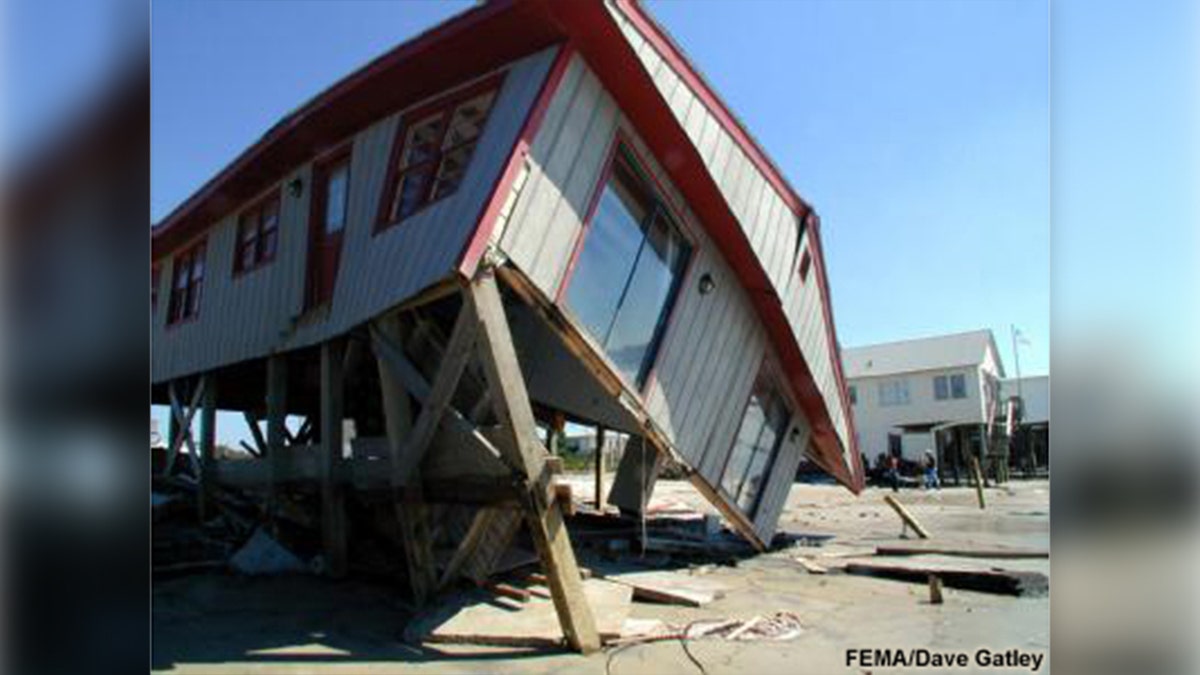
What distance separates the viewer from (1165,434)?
157 cm

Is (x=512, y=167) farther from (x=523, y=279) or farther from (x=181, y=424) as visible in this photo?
(x=181, y=424)

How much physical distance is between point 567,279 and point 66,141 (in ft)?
20.9

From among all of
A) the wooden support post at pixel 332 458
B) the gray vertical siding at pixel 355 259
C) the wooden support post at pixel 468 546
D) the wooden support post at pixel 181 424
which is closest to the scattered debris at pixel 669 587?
the wooden support post at pixel 468 546

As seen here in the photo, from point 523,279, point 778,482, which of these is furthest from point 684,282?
point 778,482

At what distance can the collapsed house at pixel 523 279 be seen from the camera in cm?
714

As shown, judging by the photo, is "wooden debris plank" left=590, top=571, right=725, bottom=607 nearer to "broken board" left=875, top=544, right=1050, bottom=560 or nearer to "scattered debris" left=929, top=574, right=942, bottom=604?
"scattered debris" left=929, top=574, right=942, bottom=604

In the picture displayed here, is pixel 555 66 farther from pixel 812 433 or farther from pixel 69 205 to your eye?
pixel 812 433

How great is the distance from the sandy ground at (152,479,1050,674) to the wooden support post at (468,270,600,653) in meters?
0.33

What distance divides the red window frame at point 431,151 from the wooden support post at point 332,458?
1.99 metres

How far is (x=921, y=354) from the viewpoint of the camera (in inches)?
1922

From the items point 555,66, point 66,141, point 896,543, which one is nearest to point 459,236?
point 555,66

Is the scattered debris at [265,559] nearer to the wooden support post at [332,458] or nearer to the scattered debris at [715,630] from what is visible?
the wooden support post at [332,458]

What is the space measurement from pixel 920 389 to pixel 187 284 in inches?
1662

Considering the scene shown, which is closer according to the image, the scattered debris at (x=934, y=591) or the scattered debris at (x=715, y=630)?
the scattered debris at (x=715, y=630)
